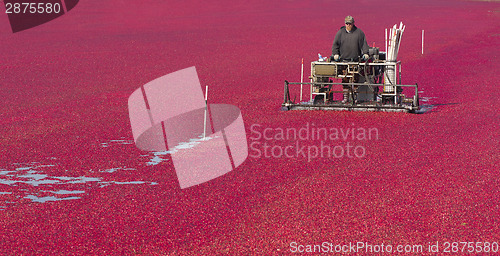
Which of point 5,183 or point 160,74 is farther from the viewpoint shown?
point 160,74

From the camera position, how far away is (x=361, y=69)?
16422 mm

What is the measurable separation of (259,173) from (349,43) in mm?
6853

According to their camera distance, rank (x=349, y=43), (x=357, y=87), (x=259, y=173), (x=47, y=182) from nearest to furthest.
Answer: (x=47, y=182) → (x=259, y=173) → (x=349, y=43) → (x=357, y=87)

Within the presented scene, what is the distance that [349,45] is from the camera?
1661cm

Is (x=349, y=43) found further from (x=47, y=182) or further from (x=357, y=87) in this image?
(x=47, y=182)

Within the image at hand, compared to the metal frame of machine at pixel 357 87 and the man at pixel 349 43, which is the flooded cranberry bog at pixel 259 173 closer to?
the metal frame of machine at pixel 357 87

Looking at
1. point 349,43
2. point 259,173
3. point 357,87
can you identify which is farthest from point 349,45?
point 259,173

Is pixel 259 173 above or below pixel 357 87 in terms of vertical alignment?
above

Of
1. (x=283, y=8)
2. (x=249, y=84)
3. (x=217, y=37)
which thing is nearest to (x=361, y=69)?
(x=249, y=84)

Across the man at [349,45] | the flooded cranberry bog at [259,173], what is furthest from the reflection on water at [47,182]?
the man at [349,45]

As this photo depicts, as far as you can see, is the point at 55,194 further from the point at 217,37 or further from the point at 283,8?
the point at 283,8

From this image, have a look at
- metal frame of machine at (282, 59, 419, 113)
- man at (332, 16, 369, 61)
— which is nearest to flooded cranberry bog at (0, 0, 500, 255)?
metal frame of machine at (282, 59, 419, 113)

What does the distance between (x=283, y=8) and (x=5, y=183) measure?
162ft

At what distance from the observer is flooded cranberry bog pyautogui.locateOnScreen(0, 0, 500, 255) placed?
26.0 ft
